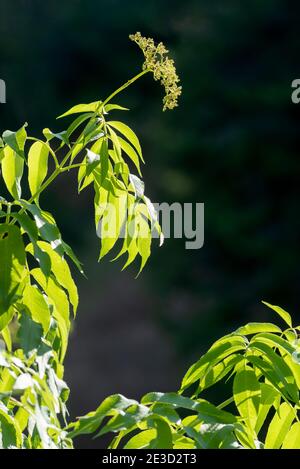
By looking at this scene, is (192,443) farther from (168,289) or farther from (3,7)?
(3,7)

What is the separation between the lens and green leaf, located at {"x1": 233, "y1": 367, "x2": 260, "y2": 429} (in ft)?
2.62

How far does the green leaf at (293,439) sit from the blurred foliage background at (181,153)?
282cm

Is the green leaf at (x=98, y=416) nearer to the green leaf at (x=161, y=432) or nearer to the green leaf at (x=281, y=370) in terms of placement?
the green leaf at (x=161, y=432)

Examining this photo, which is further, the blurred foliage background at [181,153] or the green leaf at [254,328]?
the blurred foliage background at [181,153]

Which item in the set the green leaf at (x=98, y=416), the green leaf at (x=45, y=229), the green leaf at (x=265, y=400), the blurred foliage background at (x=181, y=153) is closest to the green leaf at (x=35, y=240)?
the green leaf at (x=45, y=229)

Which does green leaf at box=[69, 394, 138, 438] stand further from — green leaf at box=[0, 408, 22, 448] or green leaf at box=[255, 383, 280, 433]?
green leaf at box=[255, 383, 280, 433]

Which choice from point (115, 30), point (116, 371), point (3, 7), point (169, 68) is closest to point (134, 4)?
point (115, 30)

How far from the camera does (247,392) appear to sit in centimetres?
80

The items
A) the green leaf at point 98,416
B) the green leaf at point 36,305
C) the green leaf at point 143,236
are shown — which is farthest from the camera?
the green leaf at point 143,236

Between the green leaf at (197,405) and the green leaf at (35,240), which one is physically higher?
the green leaf at (35,240)

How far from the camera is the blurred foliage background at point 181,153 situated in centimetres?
388

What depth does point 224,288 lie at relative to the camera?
4.01 metres

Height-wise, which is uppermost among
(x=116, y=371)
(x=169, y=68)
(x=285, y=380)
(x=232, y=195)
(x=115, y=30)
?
(x=115, y=30)

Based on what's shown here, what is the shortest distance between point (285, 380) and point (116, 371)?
3.10 m
